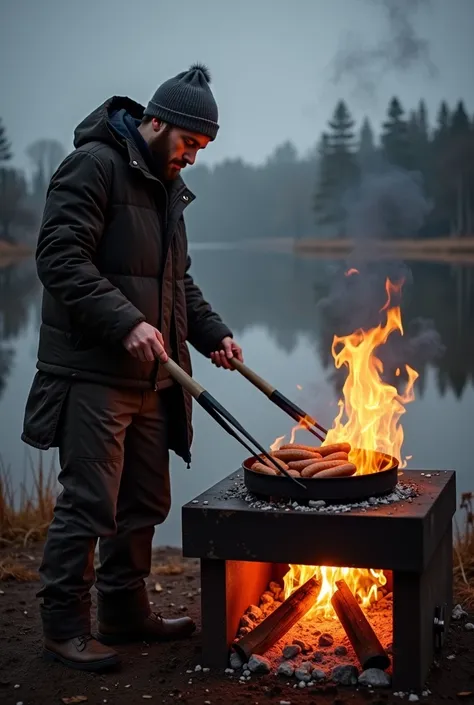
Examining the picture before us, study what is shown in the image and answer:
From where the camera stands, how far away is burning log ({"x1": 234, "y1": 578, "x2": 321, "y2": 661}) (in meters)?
2.91

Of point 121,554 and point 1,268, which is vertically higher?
point 1,268

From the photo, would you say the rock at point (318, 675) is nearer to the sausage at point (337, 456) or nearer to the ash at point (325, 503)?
the ash at point (325, 503)

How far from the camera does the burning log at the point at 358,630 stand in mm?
2785

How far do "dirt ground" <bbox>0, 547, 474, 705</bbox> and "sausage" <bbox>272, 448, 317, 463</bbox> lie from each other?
67cm

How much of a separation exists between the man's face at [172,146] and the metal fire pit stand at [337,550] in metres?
1.09

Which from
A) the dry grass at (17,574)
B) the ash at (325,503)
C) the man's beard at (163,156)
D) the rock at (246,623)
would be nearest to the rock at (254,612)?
the rock at (246,623)

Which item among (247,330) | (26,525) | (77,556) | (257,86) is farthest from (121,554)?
(257,86)

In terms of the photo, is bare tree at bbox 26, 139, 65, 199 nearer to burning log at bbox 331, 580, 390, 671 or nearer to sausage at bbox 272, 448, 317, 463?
sausage at bbox 272, 448, 317, 463

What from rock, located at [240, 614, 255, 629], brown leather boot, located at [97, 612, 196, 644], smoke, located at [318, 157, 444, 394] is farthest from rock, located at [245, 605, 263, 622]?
smoke, located at [318, 157, 444, 394]

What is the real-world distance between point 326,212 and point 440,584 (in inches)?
122

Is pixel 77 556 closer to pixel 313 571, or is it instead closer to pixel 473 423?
pixel 313 571

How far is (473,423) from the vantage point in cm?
551

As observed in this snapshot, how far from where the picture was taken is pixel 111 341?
2793 mm

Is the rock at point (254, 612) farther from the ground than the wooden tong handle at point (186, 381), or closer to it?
closer to it
